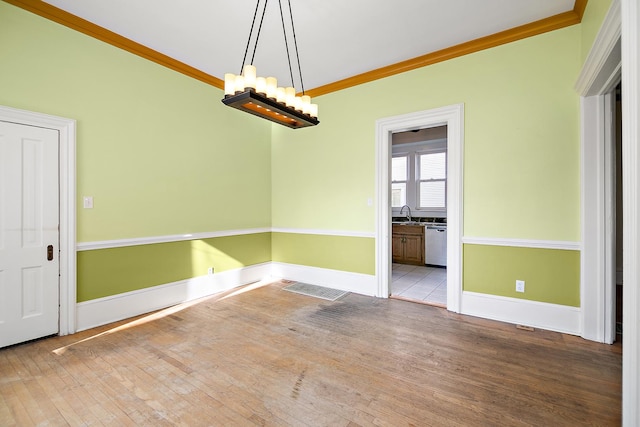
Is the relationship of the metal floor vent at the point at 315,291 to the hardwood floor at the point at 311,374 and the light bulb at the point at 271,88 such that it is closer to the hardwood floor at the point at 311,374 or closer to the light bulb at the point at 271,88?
the hardwood floor at the point at 311,374

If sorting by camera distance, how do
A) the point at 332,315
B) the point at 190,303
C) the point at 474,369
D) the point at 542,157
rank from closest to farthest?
1. the point at 474,369
2. the point at 542,157
3. the point at 332,315
4. the point at 190,303

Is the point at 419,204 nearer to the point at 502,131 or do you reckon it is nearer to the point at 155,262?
the point at 502,131

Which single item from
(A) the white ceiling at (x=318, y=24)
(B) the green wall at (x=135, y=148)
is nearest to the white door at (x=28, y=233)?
(B) the green wall at (x=135, y=148)

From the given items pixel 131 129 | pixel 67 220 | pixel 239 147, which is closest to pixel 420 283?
pixel 239 147

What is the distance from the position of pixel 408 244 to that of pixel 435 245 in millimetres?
547

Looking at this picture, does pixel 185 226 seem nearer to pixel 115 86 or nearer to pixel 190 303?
pixel 190 303

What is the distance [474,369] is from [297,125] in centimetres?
253

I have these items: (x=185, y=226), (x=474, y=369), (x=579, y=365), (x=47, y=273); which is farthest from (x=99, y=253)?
(x=579, y=365)

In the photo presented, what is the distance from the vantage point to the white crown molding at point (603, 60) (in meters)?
1.82

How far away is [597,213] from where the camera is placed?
269 centimetres

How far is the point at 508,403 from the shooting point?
74.7 inches

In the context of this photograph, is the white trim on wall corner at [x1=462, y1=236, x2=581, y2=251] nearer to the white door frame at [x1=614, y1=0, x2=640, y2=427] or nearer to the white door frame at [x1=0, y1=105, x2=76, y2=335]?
the white door frame at [x1=614, y1=0, x2=640, y2=427]

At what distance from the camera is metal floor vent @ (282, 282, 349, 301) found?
13.4 feet

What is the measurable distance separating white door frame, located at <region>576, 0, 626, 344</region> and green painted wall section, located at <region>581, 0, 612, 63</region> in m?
0.28
